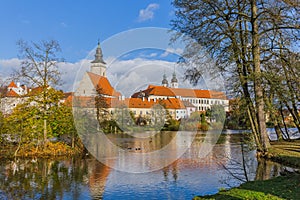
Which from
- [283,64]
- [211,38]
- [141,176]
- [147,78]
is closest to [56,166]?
[141,176]

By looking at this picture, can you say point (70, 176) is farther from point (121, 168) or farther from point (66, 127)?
point (66, 127)

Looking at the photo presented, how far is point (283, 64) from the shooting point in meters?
12.4

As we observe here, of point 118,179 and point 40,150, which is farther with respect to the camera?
point 40,150

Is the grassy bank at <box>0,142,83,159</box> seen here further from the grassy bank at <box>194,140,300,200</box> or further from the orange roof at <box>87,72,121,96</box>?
the grassy bank at <box>194,140,300,200</box>

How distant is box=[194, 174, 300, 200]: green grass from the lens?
5.95 m

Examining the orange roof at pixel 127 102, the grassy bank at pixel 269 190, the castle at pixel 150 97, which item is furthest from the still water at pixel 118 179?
the orange roof at pixel 127 102

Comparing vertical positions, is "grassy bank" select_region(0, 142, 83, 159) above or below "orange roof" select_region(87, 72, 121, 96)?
below

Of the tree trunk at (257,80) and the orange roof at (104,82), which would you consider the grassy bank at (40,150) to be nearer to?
the orange roof at (104,82)

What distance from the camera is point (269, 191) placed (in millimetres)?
6410

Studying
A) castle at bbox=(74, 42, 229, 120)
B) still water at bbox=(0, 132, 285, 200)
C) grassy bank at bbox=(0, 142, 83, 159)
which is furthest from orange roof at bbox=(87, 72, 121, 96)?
Answer: grassy bank at bbox=(0, 142, 83, 159)

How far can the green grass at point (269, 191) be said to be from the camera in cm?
595

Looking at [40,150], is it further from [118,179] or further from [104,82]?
[118,179]

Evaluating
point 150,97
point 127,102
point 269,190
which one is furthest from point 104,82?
point 150,97

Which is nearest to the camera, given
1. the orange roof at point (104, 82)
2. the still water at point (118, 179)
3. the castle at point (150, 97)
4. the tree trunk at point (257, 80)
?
the still water at point (118, 179)
